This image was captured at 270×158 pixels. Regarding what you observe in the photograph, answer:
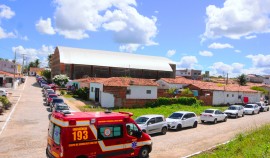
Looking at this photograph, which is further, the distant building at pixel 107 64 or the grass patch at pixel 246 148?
the distant building at pixel 107 64

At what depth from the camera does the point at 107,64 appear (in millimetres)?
81750

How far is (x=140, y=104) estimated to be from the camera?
41875mm

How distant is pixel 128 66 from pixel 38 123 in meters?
60.0

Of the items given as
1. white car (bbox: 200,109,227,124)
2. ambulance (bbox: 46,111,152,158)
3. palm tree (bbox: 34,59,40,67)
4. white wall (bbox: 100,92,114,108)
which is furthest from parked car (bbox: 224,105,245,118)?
palm tree (bbox: 34,59,40,67)

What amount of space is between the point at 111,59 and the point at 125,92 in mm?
46308

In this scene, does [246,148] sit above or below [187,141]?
above

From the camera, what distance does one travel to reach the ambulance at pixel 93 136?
12.3 m

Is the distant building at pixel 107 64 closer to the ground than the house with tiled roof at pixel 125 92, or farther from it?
farther from it

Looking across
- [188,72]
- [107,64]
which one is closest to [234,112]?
[107,64]

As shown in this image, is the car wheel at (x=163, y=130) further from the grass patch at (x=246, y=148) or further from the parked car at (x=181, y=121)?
the grass patch at (x=246, y=148)

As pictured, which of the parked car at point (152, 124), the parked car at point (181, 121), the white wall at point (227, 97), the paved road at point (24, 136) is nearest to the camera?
the paved road at point (24, 136)

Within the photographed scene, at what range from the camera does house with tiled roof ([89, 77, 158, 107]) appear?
40031 mm

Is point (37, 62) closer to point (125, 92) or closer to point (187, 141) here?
point (125, 92)

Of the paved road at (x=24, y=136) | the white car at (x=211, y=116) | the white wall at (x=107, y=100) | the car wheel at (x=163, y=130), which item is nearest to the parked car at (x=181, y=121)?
the car wheel at (x=163, y=130)
